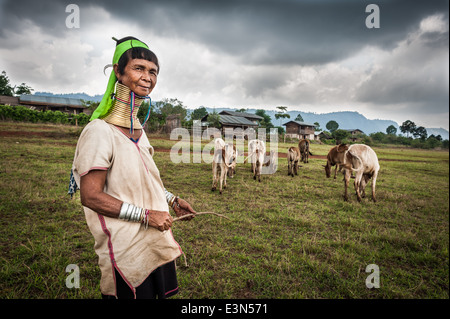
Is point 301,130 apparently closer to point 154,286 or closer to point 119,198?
point 154,286

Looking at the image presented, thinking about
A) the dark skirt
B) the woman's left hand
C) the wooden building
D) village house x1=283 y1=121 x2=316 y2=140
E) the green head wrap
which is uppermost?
the wooden building

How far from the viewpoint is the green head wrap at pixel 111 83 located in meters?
1.47

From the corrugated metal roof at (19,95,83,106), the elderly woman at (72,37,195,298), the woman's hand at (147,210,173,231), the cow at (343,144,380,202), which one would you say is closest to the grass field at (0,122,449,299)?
the cow at (343,144,380,202)

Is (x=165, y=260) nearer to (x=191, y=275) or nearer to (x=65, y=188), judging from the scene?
(x=191, y=275)

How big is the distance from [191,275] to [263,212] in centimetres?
288

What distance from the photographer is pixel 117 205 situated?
1289mm

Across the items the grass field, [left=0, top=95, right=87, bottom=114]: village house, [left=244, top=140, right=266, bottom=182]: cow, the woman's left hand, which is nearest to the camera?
the woman's left hand

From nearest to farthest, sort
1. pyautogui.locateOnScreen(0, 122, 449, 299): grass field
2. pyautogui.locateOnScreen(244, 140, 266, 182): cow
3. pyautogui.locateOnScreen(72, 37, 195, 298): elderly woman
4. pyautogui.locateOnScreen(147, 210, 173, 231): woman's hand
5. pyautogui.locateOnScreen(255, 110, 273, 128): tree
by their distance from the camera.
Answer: pyautogui.locateOnScreen(72, 37, 195, 298): elderly woman, pyautogui.locateOnScreen(147, 210, 173, 231): woman's hand, pyautogui.locateOnScreen(0, 122, 449, 299): grass field, pyautogui.locateOnScreen(244, 140, 266, 182): cow, pyautogui.locateOnScreen(255, 110, 273, 128): tree

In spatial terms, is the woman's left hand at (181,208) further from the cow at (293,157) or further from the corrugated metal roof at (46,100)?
the corrugated metal roof at (46,100)

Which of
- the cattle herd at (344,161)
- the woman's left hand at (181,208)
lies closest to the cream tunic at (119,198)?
the woman's left hand at (181,208)

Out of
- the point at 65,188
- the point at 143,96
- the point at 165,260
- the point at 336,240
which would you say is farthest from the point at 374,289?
the point at 65,188

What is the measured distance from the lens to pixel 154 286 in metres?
1.63

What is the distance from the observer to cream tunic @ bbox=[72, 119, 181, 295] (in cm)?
128

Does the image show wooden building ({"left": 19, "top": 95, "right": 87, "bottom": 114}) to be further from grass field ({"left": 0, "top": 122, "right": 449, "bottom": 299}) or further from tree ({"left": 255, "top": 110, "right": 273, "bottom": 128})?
grass field ({"left": 0, "top": 122, "right": 449, "bottom": 299})
